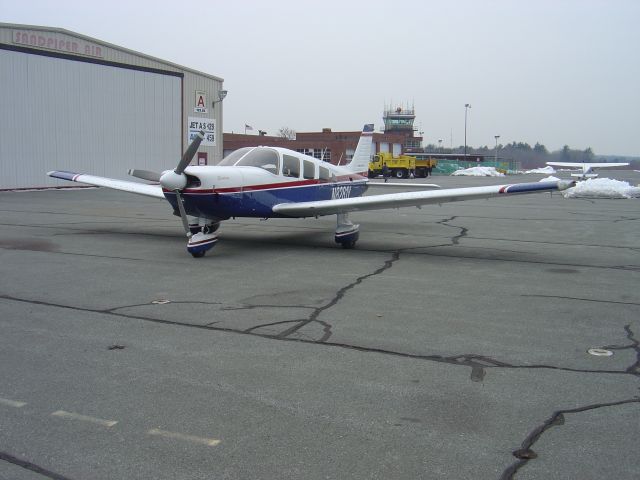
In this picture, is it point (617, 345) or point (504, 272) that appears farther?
point (504, 272)

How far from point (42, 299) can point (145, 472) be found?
5.01 m

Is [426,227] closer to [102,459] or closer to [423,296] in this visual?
[423,296]

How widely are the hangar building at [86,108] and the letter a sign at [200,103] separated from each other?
0.07 m

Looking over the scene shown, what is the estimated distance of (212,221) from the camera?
38.3 feet

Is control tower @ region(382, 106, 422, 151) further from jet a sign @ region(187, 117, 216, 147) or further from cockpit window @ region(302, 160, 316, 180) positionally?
cockpit window @ region(302, 160, 316, 180)

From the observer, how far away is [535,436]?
4.08m

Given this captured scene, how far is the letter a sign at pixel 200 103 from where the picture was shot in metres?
41.7

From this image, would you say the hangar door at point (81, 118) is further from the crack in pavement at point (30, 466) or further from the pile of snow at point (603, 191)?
the crack in pavement at point (30, 466)

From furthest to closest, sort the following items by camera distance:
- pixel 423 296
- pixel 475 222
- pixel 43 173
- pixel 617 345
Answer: pixel 43 173
pixel 475 222
pixel 423 296
pixel 617 345

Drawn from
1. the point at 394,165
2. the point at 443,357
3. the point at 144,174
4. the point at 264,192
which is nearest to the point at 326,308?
the point at 443,357

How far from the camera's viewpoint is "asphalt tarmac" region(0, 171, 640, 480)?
3.78 m

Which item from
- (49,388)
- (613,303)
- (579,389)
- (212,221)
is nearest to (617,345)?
(579,389)

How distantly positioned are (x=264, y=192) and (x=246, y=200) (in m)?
0.54

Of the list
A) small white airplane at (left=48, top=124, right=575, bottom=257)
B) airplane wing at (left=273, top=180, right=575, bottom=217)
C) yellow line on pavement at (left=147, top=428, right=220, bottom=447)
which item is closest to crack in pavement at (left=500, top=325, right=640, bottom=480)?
yellow line on pavement at (left=147, top=428, right=220, bottom=447)
